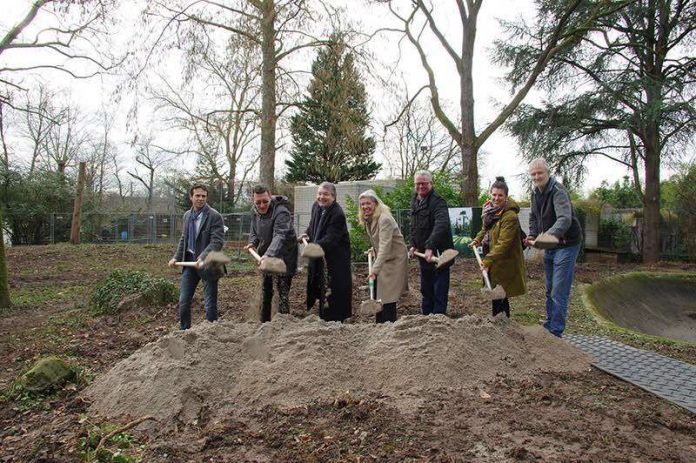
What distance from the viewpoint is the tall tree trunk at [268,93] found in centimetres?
1078

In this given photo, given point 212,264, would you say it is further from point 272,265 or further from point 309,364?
point 309,364

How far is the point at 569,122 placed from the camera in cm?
1869

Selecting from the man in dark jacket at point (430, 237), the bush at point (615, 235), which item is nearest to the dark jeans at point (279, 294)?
the man in dark jacket at point (430, 237)

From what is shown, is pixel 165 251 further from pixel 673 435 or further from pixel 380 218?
pixel 673 435

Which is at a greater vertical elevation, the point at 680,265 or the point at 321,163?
the point at 321,163

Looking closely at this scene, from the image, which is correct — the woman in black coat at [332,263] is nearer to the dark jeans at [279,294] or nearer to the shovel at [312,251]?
the shovel at [312,251]

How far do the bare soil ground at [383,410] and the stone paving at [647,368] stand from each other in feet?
0.61

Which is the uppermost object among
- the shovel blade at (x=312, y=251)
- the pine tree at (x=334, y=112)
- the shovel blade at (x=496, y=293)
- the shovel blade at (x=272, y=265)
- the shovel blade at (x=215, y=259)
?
the pine tree at (x=334, y=112)

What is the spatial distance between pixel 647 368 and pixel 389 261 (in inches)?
97.1

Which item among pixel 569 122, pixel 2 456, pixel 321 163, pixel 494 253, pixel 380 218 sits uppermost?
pixel 569 122

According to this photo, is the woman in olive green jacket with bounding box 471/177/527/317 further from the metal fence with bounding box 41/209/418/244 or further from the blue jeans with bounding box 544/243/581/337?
the metal fence with bounding box 41/209/418/244

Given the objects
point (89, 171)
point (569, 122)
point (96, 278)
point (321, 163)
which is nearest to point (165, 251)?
point (96, 278)

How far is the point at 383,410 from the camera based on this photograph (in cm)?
357

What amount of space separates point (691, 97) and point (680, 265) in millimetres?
5444
